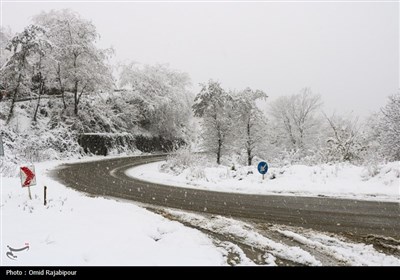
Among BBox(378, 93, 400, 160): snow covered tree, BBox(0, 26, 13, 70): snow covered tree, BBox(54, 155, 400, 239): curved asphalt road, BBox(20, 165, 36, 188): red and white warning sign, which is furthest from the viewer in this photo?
BBox(0, 26, 13, 70): snow covered tree

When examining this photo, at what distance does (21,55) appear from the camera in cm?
3203

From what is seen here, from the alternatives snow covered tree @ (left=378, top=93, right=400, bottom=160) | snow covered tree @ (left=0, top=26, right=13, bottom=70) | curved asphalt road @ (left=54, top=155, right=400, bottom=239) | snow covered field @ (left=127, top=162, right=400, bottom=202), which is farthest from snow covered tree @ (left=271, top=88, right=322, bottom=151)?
snow covered tree @ (left=0, top=26, right=13, bottom=70)

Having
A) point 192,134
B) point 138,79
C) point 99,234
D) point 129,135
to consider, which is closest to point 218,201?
point 99,234

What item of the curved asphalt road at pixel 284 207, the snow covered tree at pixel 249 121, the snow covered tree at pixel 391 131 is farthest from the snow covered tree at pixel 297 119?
the curved asphalt road at pixel 284 207

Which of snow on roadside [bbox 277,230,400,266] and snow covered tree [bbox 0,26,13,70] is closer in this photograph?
snow on roadside [bbox 277,230,400,266]

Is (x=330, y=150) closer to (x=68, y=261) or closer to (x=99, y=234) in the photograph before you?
(x=99, y=234)

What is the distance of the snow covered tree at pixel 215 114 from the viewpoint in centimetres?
3011

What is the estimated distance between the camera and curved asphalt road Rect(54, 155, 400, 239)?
8594 millimetres

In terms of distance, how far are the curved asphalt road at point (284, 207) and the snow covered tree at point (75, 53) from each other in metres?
23.6

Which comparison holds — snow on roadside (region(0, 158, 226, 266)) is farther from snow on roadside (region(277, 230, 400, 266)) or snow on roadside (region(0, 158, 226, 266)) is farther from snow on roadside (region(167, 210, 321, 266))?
snow on roadside (region(277, 230, 400, 266))

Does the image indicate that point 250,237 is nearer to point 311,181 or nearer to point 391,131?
point 311,181

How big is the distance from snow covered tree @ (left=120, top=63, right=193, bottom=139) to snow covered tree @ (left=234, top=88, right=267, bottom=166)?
16293mm

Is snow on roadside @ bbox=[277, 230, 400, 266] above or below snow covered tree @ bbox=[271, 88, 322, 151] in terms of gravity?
below
